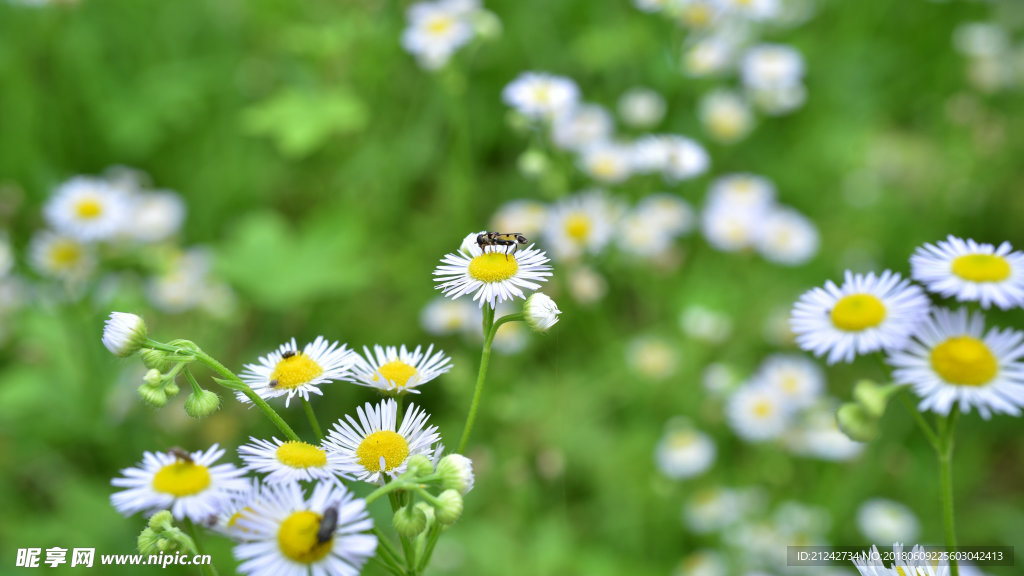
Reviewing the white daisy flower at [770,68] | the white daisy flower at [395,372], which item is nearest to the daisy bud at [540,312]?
the white daisy flower at [395,372]

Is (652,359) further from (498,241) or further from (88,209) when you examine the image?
(88,209)

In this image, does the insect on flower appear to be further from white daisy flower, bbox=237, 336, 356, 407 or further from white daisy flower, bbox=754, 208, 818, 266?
white daisy flower, bbox=754, 208, 818, 266

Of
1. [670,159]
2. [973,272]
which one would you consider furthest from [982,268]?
[670,159]

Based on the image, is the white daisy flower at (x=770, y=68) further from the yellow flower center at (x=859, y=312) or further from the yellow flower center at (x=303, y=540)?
the yellow flower center at (x=303, y=540)

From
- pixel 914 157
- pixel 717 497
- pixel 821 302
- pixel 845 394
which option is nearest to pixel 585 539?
pixel 717 497

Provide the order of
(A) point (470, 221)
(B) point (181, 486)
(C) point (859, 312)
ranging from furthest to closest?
(A) point (470, 221)
(C) point (859, 312)
(B) point (181, 486)

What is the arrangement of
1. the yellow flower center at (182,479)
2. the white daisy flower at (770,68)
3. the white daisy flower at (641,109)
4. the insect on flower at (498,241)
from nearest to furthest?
the yellow flower center at (182,479), the insect on flower at (498,241), the white daisy flower at (641,109), the white daisy flower at (770,68)
